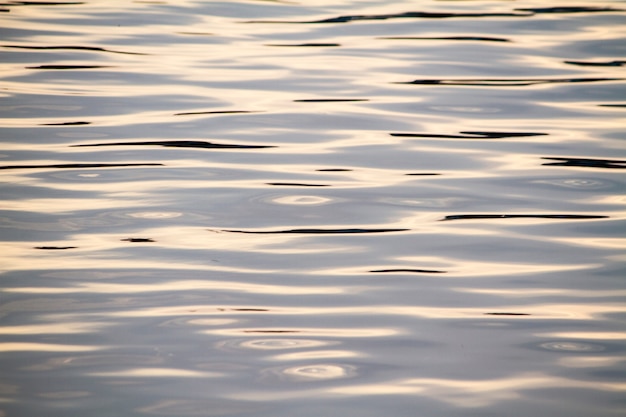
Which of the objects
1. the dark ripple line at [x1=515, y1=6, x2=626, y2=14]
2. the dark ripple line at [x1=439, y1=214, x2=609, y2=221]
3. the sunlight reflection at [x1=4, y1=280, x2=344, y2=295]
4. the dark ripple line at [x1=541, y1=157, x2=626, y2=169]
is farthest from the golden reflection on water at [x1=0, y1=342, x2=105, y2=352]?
the dark ripple line at [x1=515, y1=6, x2=626, y2=14]

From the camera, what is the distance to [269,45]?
6.27m

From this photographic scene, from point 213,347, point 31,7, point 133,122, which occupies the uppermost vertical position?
point 31,7

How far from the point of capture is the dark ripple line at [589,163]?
14.2 ft

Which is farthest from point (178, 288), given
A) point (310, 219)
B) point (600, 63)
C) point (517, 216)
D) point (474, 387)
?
point (600, 63)

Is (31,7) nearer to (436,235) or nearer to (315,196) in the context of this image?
(315,196)

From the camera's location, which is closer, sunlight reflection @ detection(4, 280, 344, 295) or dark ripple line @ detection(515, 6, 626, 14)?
sunlight reflection @ detection(4, 280, 344, 295)

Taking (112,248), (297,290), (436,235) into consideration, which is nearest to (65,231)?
(112,248)

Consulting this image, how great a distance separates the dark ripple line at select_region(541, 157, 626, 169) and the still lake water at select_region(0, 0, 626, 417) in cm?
1

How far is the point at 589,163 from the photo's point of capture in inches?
172

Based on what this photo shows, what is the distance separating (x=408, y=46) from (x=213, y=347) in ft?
12.9

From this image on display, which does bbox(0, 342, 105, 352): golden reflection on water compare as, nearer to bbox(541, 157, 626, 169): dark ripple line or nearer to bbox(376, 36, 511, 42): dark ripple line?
bbox(541, 157, 626, 169): dark ripple line

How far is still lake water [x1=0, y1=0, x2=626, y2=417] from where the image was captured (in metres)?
2.57

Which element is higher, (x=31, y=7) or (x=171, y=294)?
(x=31, y=7)

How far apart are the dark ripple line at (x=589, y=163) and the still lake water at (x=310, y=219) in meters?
0.01
